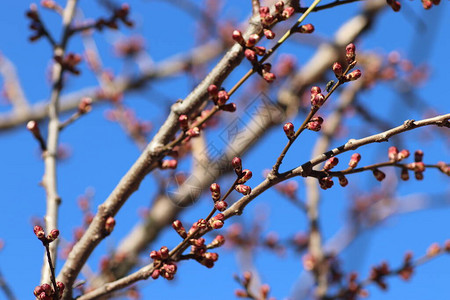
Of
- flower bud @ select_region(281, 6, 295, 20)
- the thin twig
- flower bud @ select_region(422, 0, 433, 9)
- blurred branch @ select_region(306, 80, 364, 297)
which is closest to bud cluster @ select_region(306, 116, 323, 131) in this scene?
flower bud @ select_region(281, 6, 295, 20)

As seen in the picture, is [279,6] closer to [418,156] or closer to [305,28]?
[305,28]

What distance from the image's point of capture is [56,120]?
2861 millimetres

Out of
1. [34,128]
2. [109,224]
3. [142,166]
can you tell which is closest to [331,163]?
[142,166]

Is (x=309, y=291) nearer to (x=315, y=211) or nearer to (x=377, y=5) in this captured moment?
(x=315, y=211)

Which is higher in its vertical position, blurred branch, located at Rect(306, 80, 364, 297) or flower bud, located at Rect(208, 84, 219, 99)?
blurred branch, located at Rect(306, 80, 364, 297)

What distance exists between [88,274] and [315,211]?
2103mm

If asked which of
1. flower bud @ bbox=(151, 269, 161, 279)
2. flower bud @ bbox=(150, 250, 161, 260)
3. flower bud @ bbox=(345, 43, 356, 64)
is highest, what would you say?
flower bud @ bbox=(345, 43, 356, 64)

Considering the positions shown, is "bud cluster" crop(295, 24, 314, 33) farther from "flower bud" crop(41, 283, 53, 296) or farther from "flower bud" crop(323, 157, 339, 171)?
"flower bud" crop(41, 283, 53, 296)

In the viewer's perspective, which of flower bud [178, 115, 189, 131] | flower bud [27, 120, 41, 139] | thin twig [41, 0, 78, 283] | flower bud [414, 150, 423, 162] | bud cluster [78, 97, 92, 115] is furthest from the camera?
bud cluster [78, 97, 92, 115]

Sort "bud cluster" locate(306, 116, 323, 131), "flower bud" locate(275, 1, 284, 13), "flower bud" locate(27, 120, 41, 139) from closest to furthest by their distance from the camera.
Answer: "bud cluster" locate(306, 116, 323, 131)
"flower bud" locate(275, 1, 284, 13)
"flower bud" locate(27, 120, 41, 139)

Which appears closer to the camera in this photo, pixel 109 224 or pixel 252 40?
pixel 252 40

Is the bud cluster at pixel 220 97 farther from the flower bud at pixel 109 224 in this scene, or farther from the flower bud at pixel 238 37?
the flower bud at pixel 109 224

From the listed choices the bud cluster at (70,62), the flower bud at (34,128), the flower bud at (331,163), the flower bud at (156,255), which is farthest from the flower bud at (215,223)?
the bud cluster at (70,62)

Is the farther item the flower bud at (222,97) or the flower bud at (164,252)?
the flower bud at (222,97)
